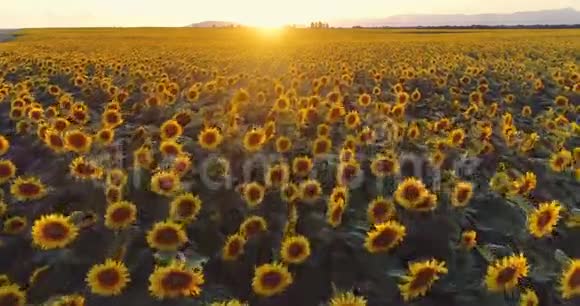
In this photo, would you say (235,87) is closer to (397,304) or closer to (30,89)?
(30,89)

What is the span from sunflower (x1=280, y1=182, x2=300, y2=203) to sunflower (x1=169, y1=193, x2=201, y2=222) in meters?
0.65

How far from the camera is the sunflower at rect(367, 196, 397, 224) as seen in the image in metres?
4.15

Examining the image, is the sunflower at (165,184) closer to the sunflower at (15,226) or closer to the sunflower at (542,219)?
the sunflower at (15,226)

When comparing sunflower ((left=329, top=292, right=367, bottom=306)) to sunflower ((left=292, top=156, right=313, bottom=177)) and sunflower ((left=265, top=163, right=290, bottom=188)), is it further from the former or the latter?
sunflower ((left=292, top=156, right=313, bottom=177))

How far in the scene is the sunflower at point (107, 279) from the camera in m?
3.52

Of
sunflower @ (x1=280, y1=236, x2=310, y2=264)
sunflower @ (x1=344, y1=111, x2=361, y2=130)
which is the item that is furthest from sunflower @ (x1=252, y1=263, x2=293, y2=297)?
sunflower @ (x1=344, y1=111, x2=361, y2=130)

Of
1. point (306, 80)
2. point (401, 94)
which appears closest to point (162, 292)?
point (401, 94)

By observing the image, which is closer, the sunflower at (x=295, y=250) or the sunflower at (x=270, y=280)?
the sunflower at (x=270, y=280)

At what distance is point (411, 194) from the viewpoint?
4.12 meters

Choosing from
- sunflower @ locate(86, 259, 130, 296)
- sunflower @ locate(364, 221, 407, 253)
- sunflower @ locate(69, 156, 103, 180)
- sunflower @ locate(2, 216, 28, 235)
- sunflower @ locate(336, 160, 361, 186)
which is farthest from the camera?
sunflower @ locate(69, 156, 103, 180)

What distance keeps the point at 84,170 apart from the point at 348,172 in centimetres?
219

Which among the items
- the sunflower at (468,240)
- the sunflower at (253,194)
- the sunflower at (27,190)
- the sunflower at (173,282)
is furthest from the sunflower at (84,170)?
the sunflower at (468,240)

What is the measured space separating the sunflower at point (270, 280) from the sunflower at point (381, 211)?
2.65 feet

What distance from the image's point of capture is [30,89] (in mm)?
10930
